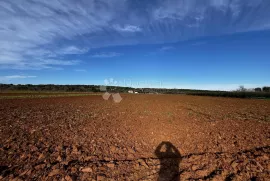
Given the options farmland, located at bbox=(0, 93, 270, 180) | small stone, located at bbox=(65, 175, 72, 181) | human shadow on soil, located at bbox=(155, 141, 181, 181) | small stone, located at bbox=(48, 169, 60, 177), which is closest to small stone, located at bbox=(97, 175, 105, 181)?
farmland, located at bbox=(0, 93, 270, 180)

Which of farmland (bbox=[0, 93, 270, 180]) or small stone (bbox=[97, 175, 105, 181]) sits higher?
farmland (bbox=[0, 93, 270, 180])

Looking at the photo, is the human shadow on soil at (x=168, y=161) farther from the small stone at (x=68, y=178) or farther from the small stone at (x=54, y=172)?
the small stone at (x=54, y=172)

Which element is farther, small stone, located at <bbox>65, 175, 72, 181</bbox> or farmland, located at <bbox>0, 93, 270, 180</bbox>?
farmland, located at <bbox>0, 93, 270, 180</bbox>

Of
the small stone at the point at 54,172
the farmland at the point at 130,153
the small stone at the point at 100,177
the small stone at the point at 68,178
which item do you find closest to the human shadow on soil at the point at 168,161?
the farmland at the point at 130,153

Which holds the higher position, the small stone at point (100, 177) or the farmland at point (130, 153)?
the farmland at point (130, 153)

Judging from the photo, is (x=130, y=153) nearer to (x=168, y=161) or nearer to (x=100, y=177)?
(x=168, y=161)

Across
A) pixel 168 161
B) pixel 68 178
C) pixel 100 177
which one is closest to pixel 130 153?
pixel 168 161

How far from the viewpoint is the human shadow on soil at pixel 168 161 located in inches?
201

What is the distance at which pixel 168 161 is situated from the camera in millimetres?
6016

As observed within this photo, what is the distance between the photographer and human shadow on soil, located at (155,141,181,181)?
16.8 feet

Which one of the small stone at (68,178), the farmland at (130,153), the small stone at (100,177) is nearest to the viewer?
the small stone at (68,178)

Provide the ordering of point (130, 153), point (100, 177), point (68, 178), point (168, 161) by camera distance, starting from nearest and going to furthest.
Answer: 1. point (68, 178)
2. point (100, 177)
3. point (168, 161)
4. point (130, 153)

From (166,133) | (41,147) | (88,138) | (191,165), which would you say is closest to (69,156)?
(41,147)

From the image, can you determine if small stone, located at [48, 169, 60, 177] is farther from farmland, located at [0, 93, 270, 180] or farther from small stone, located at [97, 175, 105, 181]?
small stone, located at [97, 175, 105, 181]
